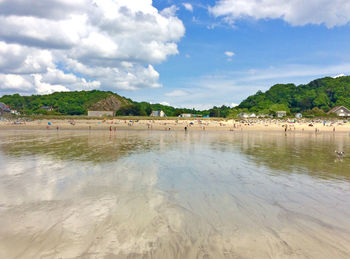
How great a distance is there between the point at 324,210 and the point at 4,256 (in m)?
9.57

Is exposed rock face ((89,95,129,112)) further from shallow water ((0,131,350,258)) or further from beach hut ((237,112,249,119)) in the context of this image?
shallow water ((0,131,350,258))

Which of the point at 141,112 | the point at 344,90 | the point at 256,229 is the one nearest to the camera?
the point at 256,229

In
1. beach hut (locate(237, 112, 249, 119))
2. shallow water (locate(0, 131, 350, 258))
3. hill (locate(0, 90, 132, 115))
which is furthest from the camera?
hill (locate(0, 90, 132, 115))

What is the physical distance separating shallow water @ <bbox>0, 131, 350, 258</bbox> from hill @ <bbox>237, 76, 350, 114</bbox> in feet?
415

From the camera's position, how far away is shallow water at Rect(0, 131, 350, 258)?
5.45 metres

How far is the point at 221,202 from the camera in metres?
8.58

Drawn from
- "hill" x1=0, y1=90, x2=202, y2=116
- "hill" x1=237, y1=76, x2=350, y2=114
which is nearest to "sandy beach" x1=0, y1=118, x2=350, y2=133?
"hill" x1=237, y1=76, x2=350, y2=114

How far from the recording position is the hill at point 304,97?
13675cm

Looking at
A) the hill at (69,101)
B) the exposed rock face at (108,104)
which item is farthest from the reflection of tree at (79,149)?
the exposed rock face at (108,104)

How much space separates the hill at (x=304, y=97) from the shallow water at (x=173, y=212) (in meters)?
127

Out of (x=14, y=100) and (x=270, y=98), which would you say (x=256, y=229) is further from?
(x=14, y=100)

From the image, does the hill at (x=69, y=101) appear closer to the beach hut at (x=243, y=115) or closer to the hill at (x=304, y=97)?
the beach hut at (x=243, y=115)

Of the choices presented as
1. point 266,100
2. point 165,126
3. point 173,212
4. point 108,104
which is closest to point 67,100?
point 108,104

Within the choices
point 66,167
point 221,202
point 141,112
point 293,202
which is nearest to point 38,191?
point 66,167
